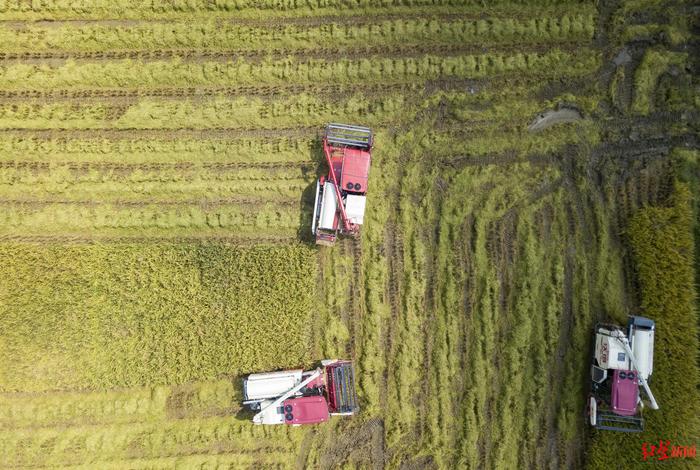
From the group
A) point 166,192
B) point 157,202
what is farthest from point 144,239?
point 166,192

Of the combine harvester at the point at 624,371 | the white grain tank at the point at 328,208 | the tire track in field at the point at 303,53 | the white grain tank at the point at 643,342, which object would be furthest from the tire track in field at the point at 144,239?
the white grain tank at the point at 643,342

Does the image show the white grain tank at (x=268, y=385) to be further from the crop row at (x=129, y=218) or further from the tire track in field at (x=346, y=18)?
the tire track in field at (x=346, y=18)

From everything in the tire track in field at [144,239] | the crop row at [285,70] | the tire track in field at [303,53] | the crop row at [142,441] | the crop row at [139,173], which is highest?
the tire track in field at [303,53]

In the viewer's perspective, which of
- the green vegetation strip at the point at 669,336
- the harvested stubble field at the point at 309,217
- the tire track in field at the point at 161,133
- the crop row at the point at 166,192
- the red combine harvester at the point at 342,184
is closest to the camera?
the red combine harvester at the point at 342,184

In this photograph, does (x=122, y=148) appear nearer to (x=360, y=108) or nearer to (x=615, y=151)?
(x=360, y=108)

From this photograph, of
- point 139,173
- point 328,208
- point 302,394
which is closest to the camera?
point 328,208

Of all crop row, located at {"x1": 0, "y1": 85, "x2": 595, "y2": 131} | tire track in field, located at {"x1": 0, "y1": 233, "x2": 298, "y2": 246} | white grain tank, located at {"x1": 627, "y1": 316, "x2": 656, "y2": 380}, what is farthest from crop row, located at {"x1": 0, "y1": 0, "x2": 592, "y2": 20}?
white grain tank, located at {"x1": 627, "y1": 316, "x2": 656, "y2": 380}

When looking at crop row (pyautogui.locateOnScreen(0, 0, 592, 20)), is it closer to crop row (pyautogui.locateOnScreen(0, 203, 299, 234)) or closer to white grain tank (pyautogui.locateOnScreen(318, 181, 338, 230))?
white grain tank (pyautogui.locateOnScreen(318, 181, 338, 230))

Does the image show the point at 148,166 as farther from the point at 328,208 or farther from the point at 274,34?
the point at 328,208
